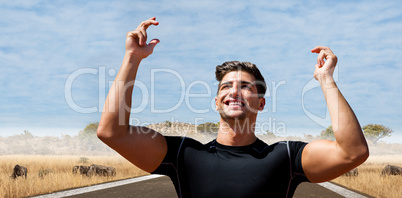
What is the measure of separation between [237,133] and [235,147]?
0.13 meters

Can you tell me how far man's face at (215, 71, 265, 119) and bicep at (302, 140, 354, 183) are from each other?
0.61 meters

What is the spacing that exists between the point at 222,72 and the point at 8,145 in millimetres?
84437

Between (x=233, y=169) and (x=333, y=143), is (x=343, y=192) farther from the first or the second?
(x=233, y=169)

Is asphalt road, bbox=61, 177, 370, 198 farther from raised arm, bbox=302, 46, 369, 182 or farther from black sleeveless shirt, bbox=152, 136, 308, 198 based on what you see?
raised arm, bbox=302, 46, 369, 182

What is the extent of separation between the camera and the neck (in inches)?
134

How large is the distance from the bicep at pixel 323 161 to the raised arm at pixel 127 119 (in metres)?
1.31

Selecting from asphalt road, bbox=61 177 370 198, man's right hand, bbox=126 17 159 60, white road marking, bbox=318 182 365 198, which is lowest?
white road marking, bbox=318 182 365 198

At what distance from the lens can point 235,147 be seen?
11.2ft

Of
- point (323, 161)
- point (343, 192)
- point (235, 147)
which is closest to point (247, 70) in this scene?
point (235, 147)

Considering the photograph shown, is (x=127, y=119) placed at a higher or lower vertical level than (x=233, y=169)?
higher

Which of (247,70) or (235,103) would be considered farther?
(247,70)

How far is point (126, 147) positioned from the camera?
Result: 3.12 meters

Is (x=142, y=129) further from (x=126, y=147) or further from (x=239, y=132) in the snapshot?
(x=239, y=132)

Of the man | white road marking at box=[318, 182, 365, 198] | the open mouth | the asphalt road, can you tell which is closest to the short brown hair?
the man
